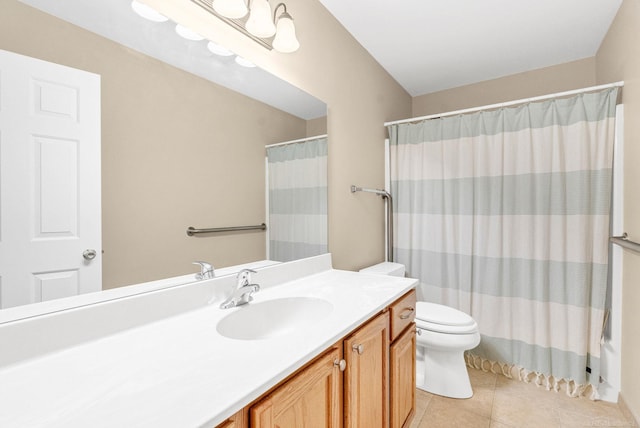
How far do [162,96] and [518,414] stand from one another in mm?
2292

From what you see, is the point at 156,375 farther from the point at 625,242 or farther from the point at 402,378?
the point at 625,242

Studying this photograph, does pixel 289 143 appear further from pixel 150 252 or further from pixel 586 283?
pixel 586 283

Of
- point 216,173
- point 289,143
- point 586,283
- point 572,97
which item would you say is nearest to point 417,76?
point 572,97

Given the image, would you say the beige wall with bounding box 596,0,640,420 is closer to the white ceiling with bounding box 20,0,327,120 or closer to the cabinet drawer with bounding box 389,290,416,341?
the cabinet drawer with bounding box 389,290,416,341

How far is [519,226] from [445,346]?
924 millimetres

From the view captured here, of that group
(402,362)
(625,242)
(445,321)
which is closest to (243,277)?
(402,362)

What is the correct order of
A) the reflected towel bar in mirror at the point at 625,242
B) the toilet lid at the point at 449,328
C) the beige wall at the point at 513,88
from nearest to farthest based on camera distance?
the reflected towel bar in mirror at the point at 625,242, the toilet lid at the point at 449,328, the beige wall at the point at 513,88

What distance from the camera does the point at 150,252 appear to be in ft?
3.22

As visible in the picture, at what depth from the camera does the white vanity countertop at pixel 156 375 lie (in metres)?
0.49

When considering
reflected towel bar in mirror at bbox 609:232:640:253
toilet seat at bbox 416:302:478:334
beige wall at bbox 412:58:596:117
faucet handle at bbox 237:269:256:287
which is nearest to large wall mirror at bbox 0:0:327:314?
faucet handle at bbox 237:269:256:287

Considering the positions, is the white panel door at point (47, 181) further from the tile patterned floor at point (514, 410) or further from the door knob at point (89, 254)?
the tile patterned floor at point (514, 410)

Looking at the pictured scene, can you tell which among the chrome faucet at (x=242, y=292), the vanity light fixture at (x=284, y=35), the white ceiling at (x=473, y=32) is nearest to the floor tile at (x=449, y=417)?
the chrome faucet at (x=242, y=292)

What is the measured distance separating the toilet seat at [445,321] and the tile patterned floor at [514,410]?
431 mm

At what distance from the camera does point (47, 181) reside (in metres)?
0.75
